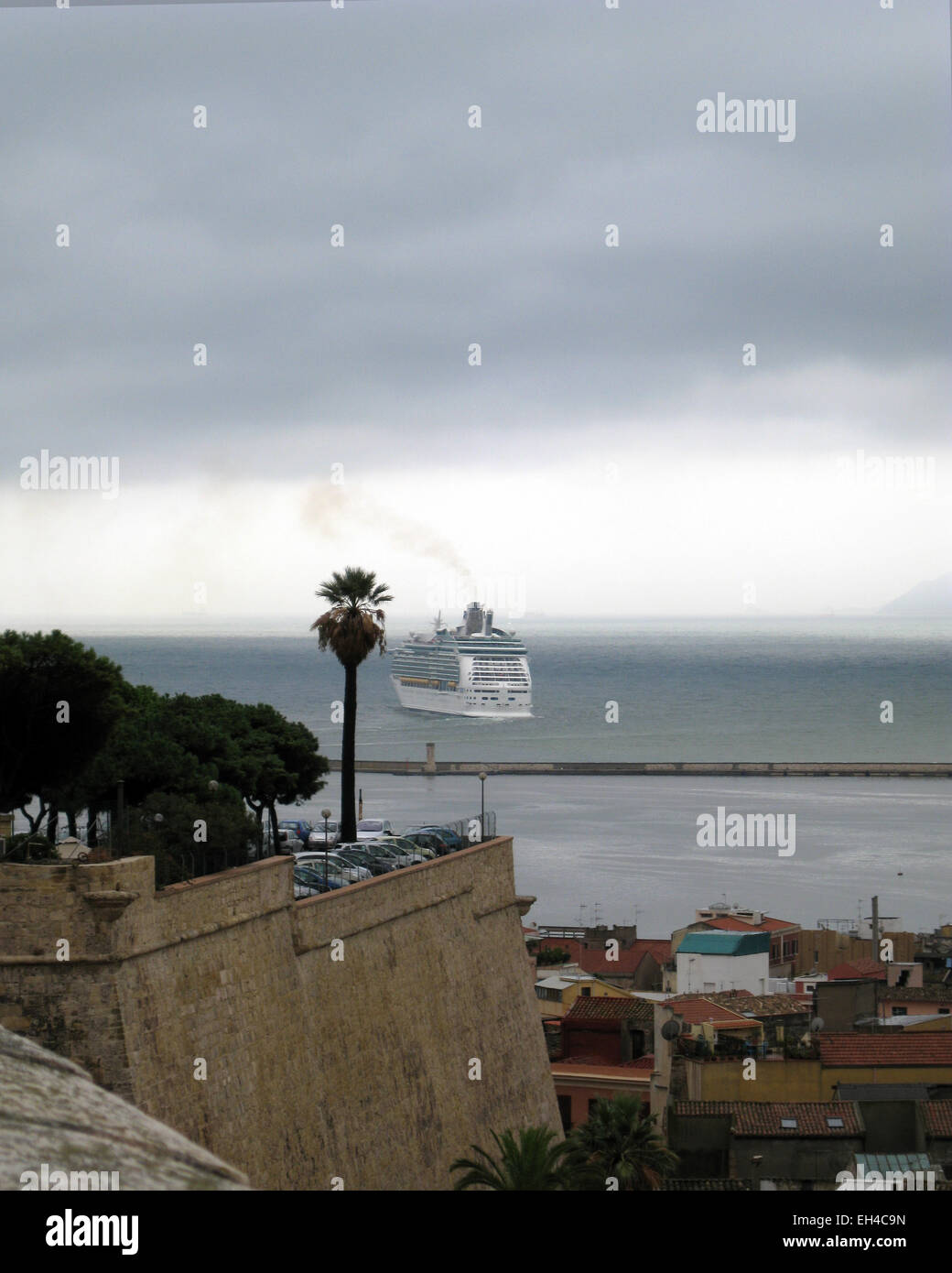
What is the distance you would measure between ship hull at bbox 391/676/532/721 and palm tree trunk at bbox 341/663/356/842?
336 feet

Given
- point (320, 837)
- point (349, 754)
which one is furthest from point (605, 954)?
point (320, 837)

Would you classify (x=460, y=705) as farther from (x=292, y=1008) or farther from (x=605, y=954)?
(x=292, y=1008)

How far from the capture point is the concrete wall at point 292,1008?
11289 millimetres

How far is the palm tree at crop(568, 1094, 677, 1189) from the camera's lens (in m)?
17.5

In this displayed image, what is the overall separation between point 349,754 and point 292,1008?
13.5 metres

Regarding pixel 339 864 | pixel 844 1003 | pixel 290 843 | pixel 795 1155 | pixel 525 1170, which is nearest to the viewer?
pixel 525 1170

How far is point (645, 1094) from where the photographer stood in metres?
22.7

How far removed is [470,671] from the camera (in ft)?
432

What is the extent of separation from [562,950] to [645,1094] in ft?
53.0

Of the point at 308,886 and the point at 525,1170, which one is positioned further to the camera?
the point at 308,886

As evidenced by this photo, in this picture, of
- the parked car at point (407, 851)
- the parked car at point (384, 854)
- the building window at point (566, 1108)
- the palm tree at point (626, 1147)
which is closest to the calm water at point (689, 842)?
the building window at point (566, 1108)

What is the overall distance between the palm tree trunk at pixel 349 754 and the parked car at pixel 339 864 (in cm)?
440

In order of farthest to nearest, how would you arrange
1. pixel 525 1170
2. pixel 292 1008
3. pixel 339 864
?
pixel 339 864 → pixel 525 1170 → pixel 292 1008
